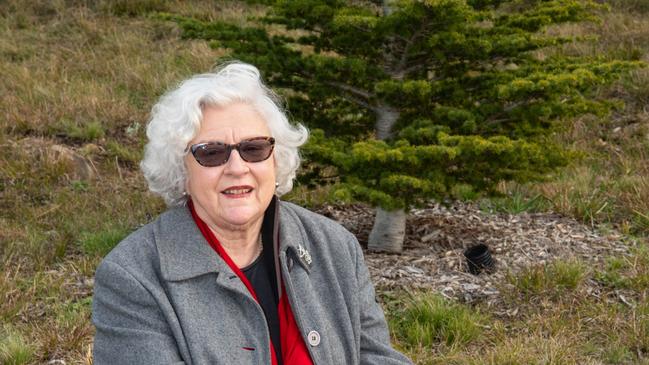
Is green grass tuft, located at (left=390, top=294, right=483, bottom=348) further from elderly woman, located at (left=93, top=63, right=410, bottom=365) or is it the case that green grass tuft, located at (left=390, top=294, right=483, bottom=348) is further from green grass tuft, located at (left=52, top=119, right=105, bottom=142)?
green grass tuft, located at (left=52, top=119, right=105, bottom=142)

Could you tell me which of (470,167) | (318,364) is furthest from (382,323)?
(470,167)

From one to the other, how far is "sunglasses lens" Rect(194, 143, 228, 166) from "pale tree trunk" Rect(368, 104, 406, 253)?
2999mm

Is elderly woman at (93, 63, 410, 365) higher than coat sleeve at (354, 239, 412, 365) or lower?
higher

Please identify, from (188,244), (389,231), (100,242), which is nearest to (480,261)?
(389,231)

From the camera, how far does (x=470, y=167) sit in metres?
5.22

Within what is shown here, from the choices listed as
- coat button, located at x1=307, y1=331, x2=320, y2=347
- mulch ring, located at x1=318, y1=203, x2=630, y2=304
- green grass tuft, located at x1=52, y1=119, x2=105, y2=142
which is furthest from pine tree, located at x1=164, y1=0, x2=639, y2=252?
green grass tuft, located at x1=52, y1=119, x2=105, y2=142

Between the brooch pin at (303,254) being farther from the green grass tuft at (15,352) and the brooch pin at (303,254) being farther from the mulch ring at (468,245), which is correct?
the mulch ring at (468,245)

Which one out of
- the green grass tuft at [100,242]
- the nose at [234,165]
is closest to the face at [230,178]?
the nose at [234,165]

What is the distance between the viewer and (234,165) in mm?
2814

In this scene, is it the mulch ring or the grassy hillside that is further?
the mulch ring

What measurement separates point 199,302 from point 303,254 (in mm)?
407

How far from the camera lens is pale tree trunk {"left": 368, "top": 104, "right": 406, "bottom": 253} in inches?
226

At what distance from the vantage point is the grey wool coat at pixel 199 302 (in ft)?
8.59

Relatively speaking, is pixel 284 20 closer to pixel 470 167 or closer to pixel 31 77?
pixel 470 167
